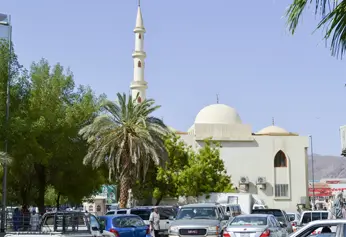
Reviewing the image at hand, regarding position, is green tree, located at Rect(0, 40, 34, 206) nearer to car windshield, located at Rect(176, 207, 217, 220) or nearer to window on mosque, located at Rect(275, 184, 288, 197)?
car windshield, located at Rect(176, 207, 217, 220)

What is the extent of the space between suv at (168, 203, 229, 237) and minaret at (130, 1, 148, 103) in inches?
1651

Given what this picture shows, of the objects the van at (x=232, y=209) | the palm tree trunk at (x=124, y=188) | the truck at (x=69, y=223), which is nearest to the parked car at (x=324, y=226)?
the truck at (x=69, y=223)

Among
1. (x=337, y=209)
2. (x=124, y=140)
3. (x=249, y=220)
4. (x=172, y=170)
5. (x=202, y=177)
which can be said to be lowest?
(x=249, y=220)

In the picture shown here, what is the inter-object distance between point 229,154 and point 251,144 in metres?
2.67

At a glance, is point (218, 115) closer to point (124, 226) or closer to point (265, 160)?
point (265, 160)

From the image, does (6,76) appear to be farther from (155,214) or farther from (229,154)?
(229,154)

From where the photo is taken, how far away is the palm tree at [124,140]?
38594 mm

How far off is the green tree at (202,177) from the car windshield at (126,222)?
29212mm

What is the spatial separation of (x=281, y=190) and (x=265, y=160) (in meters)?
3.74

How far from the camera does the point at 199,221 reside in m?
20.8

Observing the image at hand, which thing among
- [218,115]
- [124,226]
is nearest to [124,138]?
[124,226]

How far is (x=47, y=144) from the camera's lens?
36.9 meters

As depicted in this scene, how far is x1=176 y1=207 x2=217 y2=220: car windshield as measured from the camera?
2162 centimetres

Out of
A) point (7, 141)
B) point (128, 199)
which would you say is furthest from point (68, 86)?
point (7, 141)
